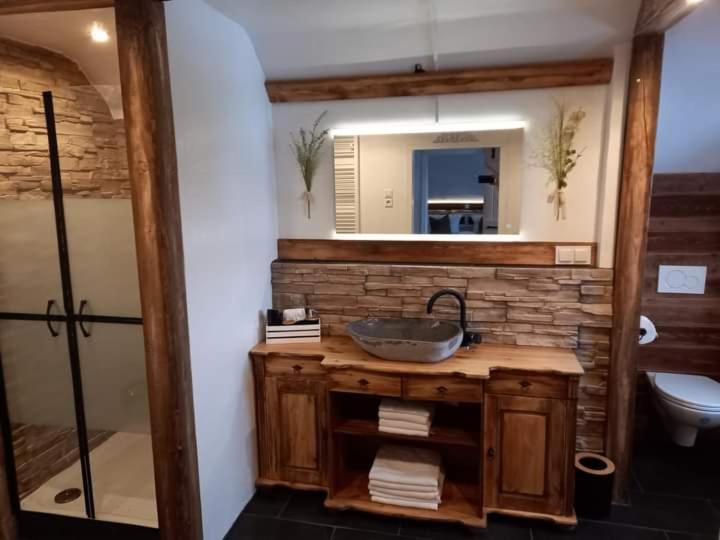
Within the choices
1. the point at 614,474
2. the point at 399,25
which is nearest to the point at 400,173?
the point at 399,25

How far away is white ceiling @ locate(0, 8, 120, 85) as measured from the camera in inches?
80.4

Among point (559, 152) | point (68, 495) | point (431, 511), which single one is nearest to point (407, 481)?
point (431, 511)

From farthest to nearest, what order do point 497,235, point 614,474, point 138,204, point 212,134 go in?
1. point 497,235
2. point 614,474
3. point 212,134
4. point 138,204

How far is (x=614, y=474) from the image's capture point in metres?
2.42

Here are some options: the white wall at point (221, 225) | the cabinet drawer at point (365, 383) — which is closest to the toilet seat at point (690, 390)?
the cabinet drawer at point (365, 383)

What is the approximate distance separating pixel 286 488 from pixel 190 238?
153cm

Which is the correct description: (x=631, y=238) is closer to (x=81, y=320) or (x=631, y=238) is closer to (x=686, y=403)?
(x=686, y=403)

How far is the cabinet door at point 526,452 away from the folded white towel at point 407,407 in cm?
29

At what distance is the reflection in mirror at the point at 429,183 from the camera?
256 centimetres

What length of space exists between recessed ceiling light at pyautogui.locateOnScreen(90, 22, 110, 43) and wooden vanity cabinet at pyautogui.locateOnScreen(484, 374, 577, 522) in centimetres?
243

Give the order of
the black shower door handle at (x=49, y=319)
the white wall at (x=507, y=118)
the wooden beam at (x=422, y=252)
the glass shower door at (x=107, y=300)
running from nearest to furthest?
the glass shower door at (x=107, y=300)
the black shower door handle at (x=49, y=319)
the white wall at (x=507, y=118)
the wooden beam at (x=422, y=252)

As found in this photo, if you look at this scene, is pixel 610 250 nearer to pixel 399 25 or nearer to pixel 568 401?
pixel 568 401

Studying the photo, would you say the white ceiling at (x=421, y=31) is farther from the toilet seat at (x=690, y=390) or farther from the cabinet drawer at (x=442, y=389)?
the toilet seat at (x=690, y=390)

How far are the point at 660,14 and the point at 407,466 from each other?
233cm
